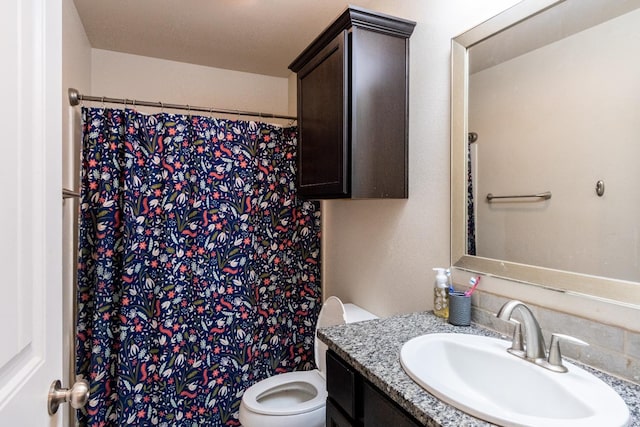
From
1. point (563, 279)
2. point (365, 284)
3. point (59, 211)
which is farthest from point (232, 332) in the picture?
point (563, 279)

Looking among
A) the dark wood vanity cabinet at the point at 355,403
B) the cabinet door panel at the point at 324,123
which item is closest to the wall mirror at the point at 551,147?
the cabinet door panel at the point at 324,123

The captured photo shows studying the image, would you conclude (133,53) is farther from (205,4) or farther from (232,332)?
(232,332)

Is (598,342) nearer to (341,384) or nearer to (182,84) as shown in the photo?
(341,384)

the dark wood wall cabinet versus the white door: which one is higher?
the dark wood wall cabinet

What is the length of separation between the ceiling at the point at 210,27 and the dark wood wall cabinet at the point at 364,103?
55 centimetres

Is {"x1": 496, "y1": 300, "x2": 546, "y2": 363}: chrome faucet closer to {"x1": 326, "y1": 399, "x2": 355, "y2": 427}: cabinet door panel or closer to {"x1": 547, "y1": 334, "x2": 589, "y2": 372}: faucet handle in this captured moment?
{"x1": 547, "y1": 334, "x2": 589, "y2": 372}: faucet handle

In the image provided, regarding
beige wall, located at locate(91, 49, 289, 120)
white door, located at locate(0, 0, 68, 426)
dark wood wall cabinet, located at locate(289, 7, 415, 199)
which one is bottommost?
white door, located at locate(0, 0, 68, 426)

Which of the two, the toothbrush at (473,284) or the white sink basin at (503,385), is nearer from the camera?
the white sink basin at (503,385)

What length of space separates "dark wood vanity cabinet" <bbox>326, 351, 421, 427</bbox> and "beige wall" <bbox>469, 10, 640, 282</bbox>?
603 mm

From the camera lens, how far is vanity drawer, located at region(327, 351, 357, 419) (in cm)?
99

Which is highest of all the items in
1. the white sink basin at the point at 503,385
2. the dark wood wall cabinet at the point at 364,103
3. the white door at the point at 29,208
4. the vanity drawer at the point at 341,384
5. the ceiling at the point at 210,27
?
the ceiling at the point at 210,27

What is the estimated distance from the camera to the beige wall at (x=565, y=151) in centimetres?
85

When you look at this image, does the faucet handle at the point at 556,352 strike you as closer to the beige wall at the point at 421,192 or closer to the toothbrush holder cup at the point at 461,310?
the toothbrush holder cup at the point at 461,310

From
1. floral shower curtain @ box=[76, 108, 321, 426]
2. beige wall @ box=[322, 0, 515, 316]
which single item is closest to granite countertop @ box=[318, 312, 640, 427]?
beige wall @ box=[322, 0, 515, 316]
